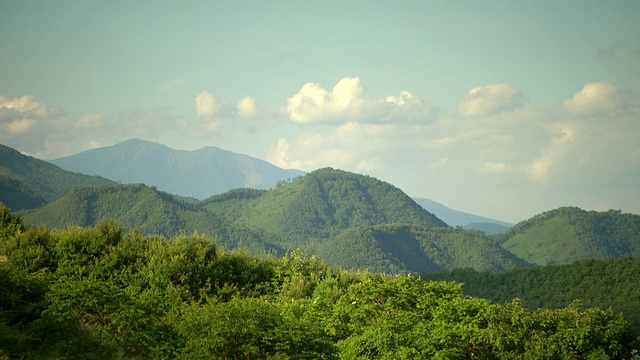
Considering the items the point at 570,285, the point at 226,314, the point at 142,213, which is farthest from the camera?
the point at 142,213

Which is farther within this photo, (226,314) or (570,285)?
(570,285)

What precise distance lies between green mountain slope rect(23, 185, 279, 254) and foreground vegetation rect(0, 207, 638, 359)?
487ft

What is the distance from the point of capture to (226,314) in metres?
13.0

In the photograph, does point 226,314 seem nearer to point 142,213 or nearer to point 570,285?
point 570,285

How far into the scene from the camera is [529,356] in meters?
14.9

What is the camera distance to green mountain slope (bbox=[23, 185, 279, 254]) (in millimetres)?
168750

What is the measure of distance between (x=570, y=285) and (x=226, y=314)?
105 meters

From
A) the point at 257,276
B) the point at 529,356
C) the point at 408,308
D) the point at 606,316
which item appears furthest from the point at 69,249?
the point at 606,316

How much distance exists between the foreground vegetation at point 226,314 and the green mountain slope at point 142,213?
14841 centimetres

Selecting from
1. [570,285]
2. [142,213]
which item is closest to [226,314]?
[570,285]

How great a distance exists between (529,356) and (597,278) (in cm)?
9803

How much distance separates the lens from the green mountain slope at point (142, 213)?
169 metres

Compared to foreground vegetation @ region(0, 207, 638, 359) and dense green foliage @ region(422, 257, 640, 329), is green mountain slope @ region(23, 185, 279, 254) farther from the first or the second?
foreground vegetation @ region(0, 207, 638, 359)

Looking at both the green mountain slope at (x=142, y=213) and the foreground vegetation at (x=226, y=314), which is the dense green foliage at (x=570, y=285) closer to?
the foreground vegetation at (x=226, y=314)
